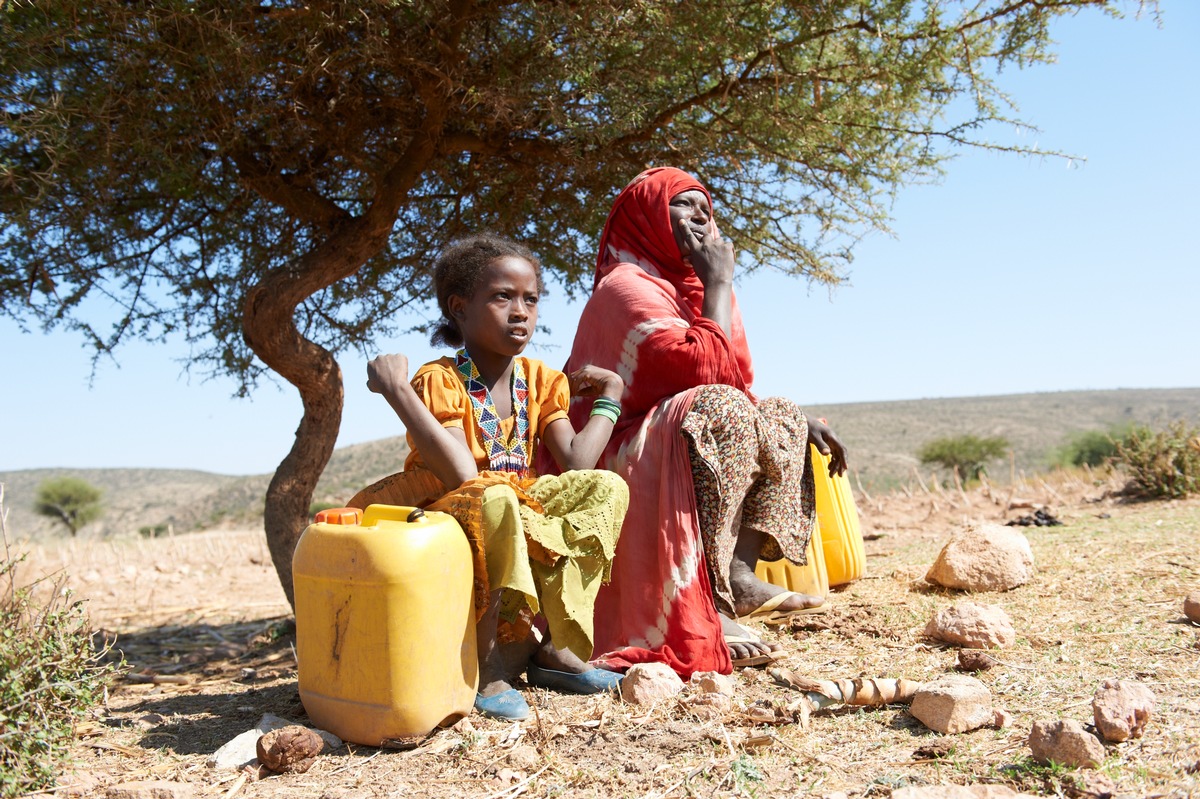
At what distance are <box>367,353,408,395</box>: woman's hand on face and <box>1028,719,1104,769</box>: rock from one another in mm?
2228

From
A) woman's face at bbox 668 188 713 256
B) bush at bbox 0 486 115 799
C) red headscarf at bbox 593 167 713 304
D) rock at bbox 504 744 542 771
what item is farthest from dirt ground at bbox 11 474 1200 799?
woman's face at bbox 668 188 713 256

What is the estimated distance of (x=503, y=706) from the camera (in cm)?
312

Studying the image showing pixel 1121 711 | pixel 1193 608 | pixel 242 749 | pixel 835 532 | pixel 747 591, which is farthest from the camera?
pixel 835 532

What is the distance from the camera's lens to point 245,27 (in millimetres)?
4617

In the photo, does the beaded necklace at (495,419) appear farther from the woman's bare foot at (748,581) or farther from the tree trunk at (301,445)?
the tree trunk at (301,445)

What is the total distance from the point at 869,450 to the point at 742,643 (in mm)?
40648

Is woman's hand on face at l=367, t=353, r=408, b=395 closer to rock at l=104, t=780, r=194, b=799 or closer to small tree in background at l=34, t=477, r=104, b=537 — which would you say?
rock at l=104, t=780, r=194, b=799

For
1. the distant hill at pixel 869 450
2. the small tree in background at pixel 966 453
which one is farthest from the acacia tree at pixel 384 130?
the distant hill at pixel 869 450

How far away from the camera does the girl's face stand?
3623 millimetres

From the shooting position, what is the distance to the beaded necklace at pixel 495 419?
141 inches

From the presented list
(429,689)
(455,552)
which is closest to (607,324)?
(455,552)

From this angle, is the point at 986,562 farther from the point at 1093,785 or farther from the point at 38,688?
the point at 38,688

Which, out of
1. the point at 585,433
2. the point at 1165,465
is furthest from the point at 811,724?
the point at 1165,465

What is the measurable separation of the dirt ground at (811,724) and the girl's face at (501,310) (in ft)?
4.31
